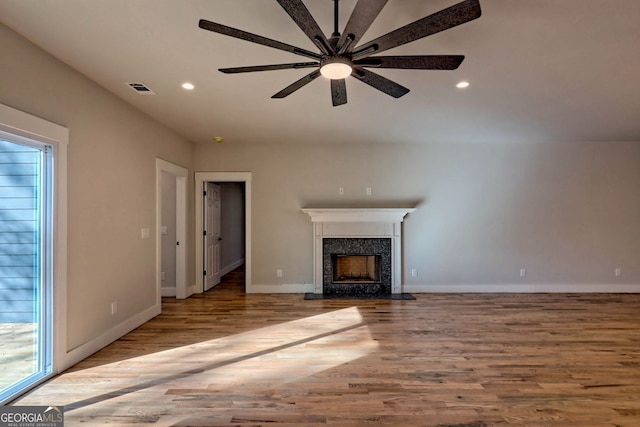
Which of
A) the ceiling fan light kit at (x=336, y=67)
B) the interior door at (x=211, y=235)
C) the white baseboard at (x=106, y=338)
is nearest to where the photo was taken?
the ceiling fan light kit at (x=336, y=67)

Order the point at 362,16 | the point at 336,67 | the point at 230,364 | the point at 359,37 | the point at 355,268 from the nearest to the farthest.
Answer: the point at 362,16 → the point at 359,37 → the point at 336,67 → the point at 230,364 → the point at 355,268

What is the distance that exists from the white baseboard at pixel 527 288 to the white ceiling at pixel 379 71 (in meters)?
2.52

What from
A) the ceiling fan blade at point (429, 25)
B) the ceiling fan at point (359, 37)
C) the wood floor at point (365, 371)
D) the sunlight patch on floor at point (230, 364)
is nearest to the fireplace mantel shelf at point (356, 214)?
the wood floor at point (365, 371)

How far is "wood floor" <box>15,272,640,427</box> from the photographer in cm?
201

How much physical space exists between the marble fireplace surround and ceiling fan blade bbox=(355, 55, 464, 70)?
332 centimetres

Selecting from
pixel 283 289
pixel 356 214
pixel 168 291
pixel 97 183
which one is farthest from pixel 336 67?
pixel 168 291

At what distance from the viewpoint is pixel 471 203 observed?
207 inches

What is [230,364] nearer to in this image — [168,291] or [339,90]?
[339,90]

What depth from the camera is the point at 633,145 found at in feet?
16.9

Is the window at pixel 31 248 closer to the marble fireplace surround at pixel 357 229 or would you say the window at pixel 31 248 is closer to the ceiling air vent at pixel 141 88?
the ceiling air vent at pixel 141 88

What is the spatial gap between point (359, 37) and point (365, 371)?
7.96 ft

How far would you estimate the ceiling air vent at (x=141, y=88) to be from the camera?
2.98 metres

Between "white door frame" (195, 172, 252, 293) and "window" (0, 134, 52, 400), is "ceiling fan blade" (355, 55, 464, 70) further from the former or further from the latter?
"white door frame" (195, 172, 252, 293)

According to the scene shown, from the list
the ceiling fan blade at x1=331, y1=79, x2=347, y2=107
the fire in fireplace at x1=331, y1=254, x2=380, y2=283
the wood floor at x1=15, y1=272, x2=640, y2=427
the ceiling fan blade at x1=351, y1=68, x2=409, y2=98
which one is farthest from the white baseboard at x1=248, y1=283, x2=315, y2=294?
the ceiling fan blade at x1=351, y1=68, x2=409, y2=98
